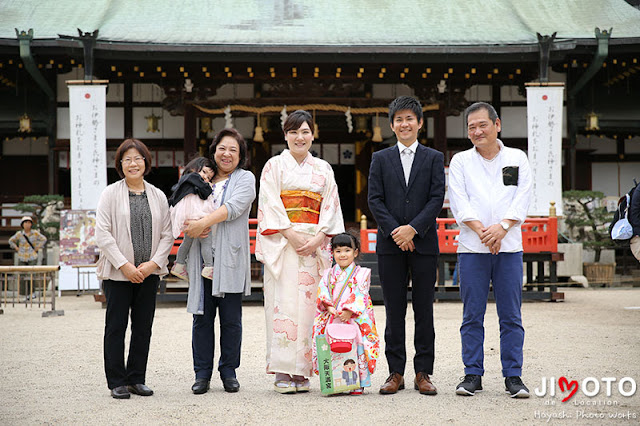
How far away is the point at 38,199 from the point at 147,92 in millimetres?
3302

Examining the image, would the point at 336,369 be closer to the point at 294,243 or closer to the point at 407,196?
the point at 294,243

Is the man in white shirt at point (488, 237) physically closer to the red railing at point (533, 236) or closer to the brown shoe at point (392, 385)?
the brown shoe at point (392, 385)

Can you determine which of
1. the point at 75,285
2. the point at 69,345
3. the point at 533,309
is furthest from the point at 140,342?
the point at 75,285

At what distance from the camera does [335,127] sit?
1606 cm

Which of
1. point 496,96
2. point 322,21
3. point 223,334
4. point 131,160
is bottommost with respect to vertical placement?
point 223,334

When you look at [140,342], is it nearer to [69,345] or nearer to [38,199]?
[69,345]

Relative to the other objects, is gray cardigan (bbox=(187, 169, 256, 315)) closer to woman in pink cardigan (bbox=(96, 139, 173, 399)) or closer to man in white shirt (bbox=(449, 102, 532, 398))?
woman in pink cardigan (bbox=(96, 139, 173, 399))

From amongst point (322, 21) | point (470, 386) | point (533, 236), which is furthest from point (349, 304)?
point (322, 21)

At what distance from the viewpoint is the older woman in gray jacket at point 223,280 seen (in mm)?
4797

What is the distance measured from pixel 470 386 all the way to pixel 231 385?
1566mm

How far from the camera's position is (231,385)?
186 inches

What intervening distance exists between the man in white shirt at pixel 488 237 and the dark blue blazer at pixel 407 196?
148mm

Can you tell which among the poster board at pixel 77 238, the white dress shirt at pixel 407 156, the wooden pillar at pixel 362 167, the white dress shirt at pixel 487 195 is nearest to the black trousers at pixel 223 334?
the white dress shirt at pixel 407 156

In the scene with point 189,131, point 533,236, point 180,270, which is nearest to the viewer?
point 180,270
